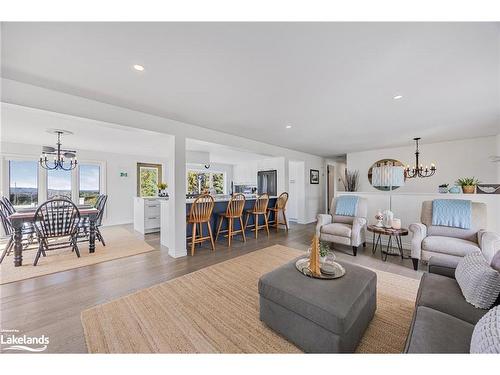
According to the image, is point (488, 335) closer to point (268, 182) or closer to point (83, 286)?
point (83, 286)

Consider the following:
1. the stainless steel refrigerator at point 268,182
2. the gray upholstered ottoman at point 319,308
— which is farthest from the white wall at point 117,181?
the gray upholstered ottoman at point 319,308

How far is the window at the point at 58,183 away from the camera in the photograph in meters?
5.30

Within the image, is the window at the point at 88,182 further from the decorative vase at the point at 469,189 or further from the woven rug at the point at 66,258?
the decorative vase at the point at 469,189

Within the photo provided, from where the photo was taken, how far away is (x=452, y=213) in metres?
2.85

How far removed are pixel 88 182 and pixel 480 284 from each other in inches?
312

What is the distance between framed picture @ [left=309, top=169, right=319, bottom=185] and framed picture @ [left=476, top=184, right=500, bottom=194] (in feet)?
13.0

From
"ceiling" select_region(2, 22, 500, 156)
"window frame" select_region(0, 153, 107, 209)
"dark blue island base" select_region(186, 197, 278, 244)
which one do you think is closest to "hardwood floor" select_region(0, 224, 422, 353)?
"dark blue island base" select_region(186, 197, 278, 244)

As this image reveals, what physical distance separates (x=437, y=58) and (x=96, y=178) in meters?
7.79

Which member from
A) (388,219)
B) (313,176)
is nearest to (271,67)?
(388,219)

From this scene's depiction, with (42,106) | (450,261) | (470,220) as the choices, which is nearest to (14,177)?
(42,106)

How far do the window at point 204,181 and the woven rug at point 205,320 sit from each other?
5.46m

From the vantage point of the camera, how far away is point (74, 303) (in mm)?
1965

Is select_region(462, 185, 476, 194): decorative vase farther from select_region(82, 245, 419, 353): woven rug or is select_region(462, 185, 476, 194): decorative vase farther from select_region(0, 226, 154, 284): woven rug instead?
select_region(0, 226, 154, 284): woven rug

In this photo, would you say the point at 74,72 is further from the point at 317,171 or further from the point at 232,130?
the point at 317,171
